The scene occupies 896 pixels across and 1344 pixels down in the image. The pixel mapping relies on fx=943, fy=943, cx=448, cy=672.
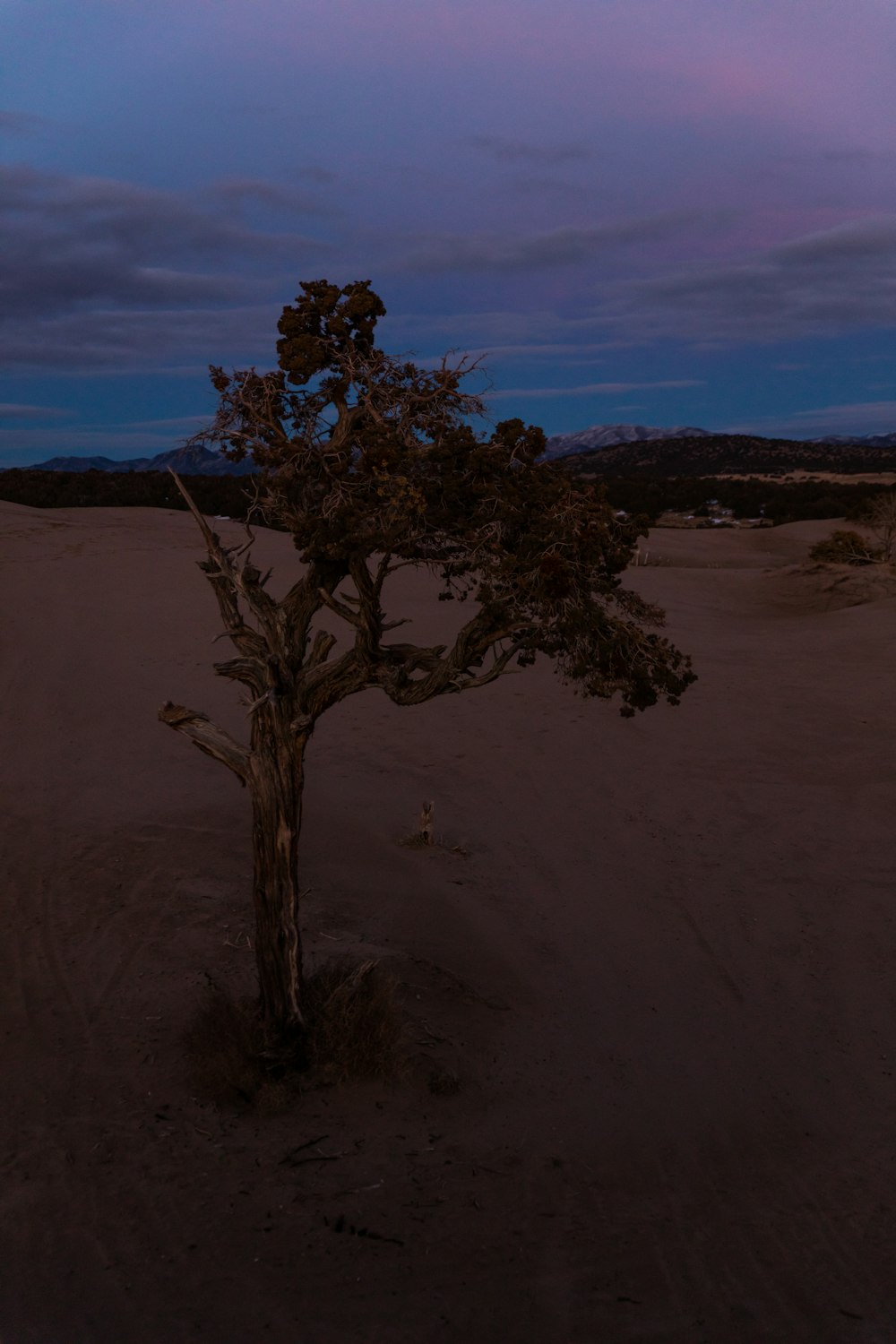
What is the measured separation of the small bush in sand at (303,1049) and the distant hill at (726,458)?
7612 centimetres

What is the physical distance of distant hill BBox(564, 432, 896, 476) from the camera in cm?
8500

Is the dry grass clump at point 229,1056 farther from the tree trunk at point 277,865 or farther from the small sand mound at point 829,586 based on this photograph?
the small sand mound at point 829,586

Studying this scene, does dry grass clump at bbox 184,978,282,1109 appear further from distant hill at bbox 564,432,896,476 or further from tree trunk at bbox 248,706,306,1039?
distant hill at bbox 564,432,896,476

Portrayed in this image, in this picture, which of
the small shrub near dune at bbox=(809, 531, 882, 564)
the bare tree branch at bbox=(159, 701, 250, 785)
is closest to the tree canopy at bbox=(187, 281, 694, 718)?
the bare tree branch at bbox=(159, 701, 250, 785)

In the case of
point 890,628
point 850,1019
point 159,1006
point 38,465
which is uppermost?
point 38,465

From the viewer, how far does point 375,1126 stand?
6133mm

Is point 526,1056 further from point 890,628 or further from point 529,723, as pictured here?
point 890,628

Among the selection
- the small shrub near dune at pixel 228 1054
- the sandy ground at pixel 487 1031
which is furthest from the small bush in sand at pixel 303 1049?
the sandy ground at pixel 487 1031

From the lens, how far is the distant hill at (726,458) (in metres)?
85.0

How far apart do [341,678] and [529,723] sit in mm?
9479

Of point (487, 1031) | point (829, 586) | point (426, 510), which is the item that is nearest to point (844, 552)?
point (829, 586)

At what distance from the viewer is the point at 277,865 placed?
646 centimetres

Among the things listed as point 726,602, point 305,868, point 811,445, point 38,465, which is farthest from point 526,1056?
point 811,445

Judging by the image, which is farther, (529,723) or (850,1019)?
(529,723)
